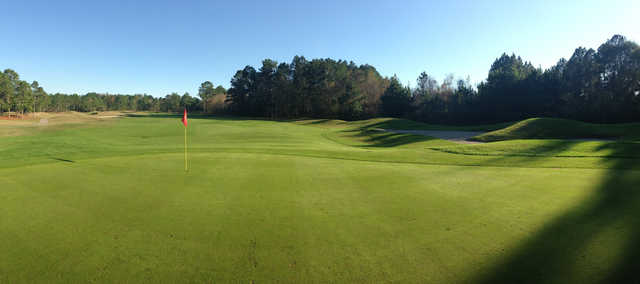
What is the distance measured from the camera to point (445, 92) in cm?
6169

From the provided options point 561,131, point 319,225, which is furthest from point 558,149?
point 561,131

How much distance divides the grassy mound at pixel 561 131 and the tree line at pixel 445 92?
23419 millimetres

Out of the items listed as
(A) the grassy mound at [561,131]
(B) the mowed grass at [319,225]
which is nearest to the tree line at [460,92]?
(A) the grassy mound at [561,131]

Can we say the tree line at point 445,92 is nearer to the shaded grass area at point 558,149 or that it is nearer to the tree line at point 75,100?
the tree line at point 75,100

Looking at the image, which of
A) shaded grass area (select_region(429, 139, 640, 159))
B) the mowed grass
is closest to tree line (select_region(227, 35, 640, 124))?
shaded grass area (select_region(429, 139, 640, 159))

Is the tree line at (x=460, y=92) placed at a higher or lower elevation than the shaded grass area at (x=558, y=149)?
higher

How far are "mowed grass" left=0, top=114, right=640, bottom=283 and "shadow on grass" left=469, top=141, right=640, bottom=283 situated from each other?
0.02 metres

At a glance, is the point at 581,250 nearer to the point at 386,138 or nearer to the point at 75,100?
the point at 386,138

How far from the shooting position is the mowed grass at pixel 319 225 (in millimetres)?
2656

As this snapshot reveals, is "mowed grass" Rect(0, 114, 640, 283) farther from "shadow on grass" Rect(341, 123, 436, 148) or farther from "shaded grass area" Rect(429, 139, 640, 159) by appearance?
"shadow on grass" Rect(341, 123, 436, 148)

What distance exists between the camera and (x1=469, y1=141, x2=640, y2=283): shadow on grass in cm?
250

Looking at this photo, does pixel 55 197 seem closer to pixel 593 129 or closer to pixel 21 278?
pixel 21 278

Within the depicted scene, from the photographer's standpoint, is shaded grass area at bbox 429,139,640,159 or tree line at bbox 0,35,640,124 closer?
shaded grass area at bbox 429,139,640,159

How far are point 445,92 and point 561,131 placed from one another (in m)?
44.0
